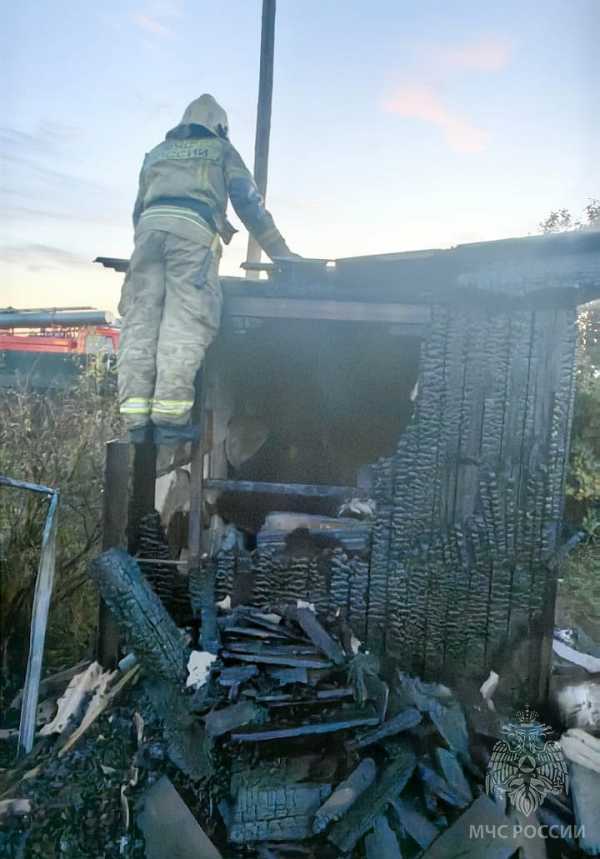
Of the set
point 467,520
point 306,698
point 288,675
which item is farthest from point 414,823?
point 467,520

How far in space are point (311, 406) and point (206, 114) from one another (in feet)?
9.00

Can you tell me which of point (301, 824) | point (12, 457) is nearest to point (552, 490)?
point (301, 824)

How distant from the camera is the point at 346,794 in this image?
3004mm

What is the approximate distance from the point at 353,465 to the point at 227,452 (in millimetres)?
1271

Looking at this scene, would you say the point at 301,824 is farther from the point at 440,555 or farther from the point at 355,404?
the point at 355,404

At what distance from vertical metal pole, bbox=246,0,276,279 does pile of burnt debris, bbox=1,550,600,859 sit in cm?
675

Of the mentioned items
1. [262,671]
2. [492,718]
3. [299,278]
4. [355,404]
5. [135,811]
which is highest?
[299,278]

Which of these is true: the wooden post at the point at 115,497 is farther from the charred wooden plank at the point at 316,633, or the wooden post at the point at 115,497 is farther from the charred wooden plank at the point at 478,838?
the charred wooden plank at the point at 478,838

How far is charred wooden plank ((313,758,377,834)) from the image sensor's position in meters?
2.91

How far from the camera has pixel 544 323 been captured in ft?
12.2

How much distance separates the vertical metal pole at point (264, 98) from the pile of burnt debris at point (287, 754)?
675cm

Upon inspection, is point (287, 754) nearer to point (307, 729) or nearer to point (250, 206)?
point (307, 729)

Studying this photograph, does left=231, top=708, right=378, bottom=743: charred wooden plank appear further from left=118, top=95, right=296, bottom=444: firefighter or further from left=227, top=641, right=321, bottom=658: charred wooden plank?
left=118, top=95, right=296, bottom=444: firefighter

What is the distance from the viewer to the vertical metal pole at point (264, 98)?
28.6 ft
